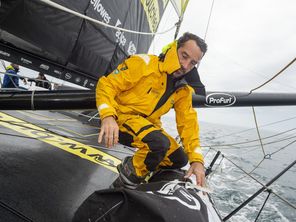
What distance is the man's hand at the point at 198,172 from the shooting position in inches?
61.7

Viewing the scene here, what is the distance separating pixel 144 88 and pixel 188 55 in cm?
36

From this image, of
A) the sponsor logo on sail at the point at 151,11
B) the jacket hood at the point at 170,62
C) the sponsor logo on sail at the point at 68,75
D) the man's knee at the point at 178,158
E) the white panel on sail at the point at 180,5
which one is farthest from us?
the white panel on sail at the point at 180,5

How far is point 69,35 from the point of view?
74.2 inches

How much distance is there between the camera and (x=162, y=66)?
159 cm

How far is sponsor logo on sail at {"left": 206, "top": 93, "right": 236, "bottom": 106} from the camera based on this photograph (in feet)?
6.99

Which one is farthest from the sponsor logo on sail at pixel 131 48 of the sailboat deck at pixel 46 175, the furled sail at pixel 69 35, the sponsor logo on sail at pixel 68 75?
the sailboat deck at pixel 46 175

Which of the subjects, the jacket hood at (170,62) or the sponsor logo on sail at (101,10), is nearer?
the jacket hood at (170,62)

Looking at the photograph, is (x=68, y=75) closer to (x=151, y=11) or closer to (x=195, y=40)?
(x=195, y=40)

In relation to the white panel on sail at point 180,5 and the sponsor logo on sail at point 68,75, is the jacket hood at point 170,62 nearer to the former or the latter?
the sponsor logo on sail at point 68,75

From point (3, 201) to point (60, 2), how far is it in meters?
1.32

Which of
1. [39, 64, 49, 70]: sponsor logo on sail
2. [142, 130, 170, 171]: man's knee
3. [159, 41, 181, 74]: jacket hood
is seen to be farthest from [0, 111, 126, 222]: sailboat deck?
[159, 41, 181, 74]: jacket hood

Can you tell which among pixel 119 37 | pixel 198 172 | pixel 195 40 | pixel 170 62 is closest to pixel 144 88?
pixel 170 62

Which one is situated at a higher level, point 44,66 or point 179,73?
point 179,73

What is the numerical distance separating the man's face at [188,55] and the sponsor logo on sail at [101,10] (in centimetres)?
81
